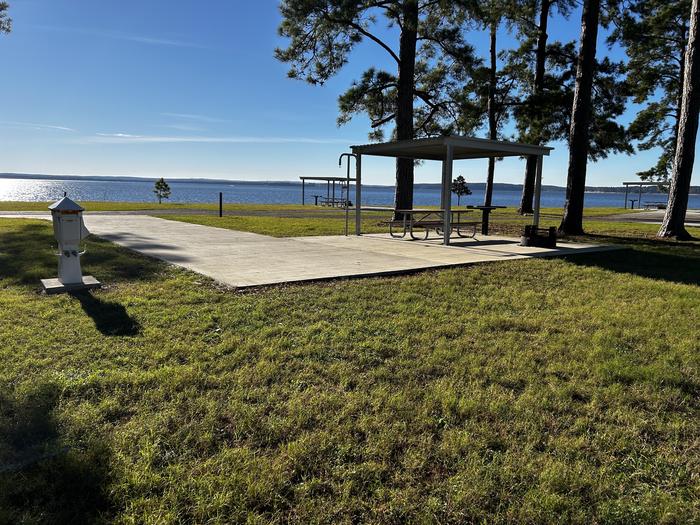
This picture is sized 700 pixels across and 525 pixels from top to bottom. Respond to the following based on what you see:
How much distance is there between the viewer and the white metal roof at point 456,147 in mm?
9414

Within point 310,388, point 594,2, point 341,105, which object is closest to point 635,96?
Answer: point 594,2

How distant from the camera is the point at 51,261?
21.9ft

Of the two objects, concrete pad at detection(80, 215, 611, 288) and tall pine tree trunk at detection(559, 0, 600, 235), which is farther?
tall pine tree trunk at detection(559, 0, 600, 235)

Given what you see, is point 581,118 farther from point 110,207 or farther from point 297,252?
point 110,207

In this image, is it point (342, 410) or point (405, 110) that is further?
point (405, 110)

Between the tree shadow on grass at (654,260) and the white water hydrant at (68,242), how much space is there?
Answer: 729 centimetres

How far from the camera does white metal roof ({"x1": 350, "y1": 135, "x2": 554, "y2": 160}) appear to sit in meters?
9.41

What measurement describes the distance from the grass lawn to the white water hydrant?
35 cm

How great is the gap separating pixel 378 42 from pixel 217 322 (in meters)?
14.0

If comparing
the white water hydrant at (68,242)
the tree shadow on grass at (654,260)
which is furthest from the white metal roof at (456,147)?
the white water hydrant at (68,242)

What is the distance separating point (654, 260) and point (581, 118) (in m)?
5.14

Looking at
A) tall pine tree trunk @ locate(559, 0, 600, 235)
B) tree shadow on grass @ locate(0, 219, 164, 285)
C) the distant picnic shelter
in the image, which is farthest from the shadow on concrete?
tall pine tree trunk @ locate(559, 0, 600, 235)

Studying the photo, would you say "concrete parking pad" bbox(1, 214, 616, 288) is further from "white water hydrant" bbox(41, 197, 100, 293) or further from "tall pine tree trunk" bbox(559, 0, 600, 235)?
Answer: "tall pine tree trunk" bbox(559, 0, 600, 235)

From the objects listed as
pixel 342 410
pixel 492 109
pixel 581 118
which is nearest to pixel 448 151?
pixel 581 118
